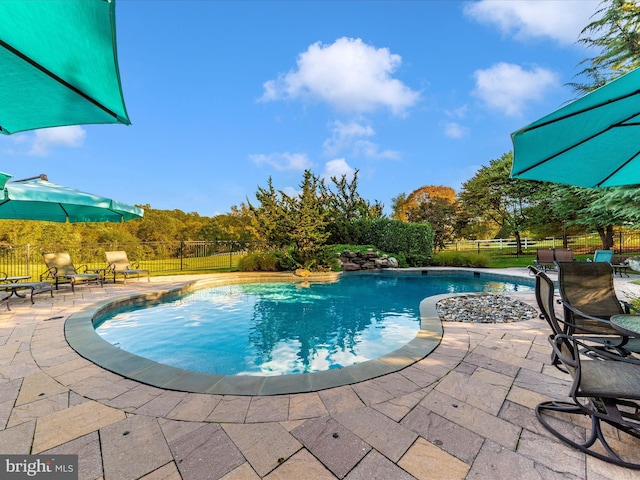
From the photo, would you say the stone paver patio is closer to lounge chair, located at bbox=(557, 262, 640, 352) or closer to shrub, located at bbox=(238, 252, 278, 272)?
lounge chair, located at bbox=(557, 262, 640, 352)

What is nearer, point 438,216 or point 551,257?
point 551,257

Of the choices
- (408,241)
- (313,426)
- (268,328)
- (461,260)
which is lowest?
(268,328)

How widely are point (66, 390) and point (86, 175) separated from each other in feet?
134

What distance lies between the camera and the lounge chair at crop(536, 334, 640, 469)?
1.58m

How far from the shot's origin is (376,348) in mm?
4301

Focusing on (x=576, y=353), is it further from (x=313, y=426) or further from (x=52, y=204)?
(x=52, y=204)

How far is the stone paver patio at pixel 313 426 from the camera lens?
153 cm

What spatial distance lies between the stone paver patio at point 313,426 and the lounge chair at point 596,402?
0.22ft

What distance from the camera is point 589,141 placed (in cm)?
251

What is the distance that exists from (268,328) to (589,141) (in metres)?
5.16

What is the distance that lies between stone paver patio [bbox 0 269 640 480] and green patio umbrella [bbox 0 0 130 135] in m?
2.20

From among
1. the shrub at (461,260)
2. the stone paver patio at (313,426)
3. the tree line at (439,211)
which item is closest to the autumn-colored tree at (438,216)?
the tree line at (439,211)

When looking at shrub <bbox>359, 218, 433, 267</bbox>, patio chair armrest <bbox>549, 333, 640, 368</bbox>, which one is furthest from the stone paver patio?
shrub <bbox>359, 218, 433, 267</bbox>

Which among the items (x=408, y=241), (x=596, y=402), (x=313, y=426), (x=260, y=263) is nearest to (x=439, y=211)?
(x=408, y=241)
